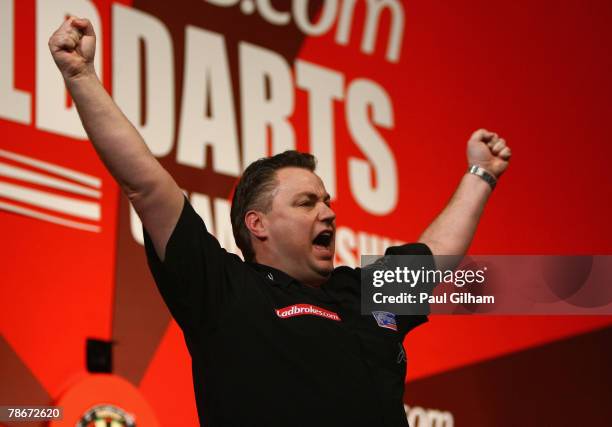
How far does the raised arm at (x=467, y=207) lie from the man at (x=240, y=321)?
31cm

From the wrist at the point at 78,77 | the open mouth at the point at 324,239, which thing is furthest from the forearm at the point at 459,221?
the wrist at the point at 78,77

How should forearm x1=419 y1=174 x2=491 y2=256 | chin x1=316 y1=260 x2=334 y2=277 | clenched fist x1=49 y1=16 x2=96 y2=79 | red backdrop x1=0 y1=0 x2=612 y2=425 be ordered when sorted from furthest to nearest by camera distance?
red backdrop x1=0 y1=0 x2=612 y2=425 → forearm x1=419 y1=174 x2=491 y2=256 → chin x1=316 y1=260 x2=334 y2=277 → clenched fist x1=49 y1=16 x2=96 y2=79

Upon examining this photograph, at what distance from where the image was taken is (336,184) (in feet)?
11.3

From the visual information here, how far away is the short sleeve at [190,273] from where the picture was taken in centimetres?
178

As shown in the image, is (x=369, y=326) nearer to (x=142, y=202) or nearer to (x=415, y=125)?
(x=142, y=202)

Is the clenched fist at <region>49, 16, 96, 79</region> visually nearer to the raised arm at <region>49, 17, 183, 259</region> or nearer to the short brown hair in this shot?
the raised arm at <region>49, 17, 183, 259</region>

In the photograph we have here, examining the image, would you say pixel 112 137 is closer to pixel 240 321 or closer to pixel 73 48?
pixel 73 48

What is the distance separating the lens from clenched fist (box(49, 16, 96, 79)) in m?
1.71

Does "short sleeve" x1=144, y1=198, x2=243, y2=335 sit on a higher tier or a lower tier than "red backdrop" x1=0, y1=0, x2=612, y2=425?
lower

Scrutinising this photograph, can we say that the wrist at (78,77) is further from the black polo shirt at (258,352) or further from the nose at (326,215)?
the nose at (326,215)

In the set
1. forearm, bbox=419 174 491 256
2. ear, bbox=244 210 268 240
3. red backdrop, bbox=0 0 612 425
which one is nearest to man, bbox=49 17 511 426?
ear, bbox=244 210 268 240

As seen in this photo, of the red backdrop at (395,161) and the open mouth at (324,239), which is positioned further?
the red backdrop at (395,161)

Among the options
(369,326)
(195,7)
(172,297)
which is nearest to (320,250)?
(369,326)

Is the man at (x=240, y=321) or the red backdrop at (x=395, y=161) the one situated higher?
the red backdrop at (x=395, y=161)
